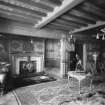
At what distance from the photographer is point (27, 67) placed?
18.2 feet

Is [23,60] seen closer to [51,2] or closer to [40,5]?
[40,5]

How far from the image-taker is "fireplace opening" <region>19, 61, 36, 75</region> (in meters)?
5.39

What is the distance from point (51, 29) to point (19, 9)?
83.6 inches

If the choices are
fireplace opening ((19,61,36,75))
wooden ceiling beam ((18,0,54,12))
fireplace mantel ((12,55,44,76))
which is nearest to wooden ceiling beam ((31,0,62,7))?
wooden ceiling beam ((18,0,54,12))

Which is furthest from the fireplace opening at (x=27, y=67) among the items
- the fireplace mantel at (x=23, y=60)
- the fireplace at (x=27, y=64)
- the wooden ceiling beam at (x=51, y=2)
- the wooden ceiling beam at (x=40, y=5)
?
the wooden ceiling beam at (x=51, y=2)

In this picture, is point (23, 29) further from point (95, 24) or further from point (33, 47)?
point (95, 24)

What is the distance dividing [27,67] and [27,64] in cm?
19

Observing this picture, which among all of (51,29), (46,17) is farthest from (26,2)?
(51,29)

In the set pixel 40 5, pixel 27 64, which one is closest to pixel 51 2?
pixel 40 5

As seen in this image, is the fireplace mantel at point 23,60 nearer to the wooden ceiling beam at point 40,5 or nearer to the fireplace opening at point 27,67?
the fireplace opening at point 27,67

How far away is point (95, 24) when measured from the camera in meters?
3.61

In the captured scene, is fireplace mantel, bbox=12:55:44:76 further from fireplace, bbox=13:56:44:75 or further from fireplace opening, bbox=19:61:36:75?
fireplace opening, bbox=19:61:36:75

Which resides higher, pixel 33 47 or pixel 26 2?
pixel 26 2

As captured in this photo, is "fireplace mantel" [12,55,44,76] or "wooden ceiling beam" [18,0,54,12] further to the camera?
"fireplace mantel" [12,55,44,76]
